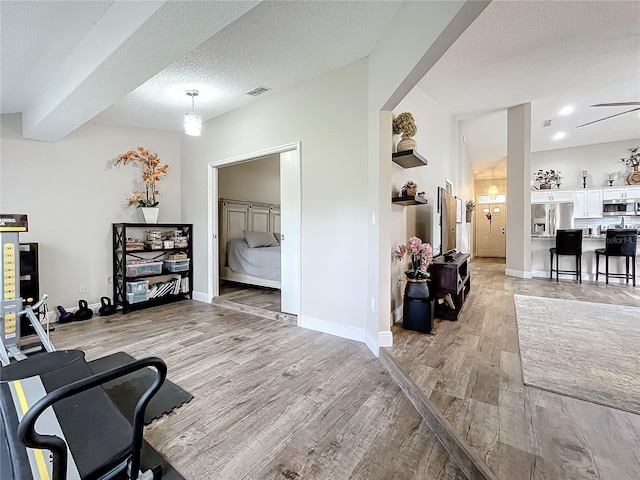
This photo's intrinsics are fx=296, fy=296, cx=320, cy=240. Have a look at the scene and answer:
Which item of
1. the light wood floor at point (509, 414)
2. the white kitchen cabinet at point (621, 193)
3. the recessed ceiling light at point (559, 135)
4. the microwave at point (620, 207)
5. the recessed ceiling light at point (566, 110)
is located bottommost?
the light wood floor at point (509, 414)

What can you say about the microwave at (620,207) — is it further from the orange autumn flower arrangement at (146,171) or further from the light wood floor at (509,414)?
the orange autumn flower arrangement at (146,171)

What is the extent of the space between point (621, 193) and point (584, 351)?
6414 mm

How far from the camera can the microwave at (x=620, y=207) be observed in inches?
249

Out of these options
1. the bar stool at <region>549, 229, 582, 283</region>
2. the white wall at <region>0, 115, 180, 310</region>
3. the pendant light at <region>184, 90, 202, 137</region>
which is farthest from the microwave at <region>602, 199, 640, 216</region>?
the white wall at <region>0, 115, 180, 310</region>

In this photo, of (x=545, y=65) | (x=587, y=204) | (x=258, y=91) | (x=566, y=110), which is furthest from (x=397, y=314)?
(x=587, y=204)

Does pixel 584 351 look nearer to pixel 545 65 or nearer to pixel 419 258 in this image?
pixel 419 258

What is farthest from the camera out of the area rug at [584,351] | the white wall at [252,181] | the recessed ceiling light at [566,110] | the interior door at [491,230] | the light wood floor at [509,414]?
the interior door at [491,230]

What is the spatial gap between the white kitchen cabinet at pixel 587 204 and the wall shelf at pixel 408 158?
6.09m

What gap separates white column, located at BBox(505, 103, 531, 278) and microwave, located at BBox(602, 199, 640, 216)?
2.40m

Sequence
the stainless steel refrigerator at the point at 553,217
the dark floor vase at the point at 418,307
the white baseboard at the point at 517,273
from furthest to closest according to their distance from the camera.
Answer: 1. the stainless steel refrigerator at the point at 553,217
2. the white baseboard at the point at 517,273
3. the dark floor vase at the point at 418,307

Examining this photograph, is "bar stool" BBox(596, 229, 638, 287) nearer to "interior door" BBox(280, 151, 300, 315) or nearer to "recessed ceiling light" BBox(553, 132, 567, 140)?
"recessed ceiling light" BBox(553, 132, 567, 140)

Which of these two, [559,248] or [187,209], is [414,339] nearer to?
[187,209]

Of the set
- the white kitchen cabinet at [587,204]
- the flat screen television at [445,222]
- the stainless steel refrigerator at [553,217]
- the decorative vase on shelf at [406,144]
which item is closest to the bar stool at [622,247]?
the stainless steel refrigerator at [553,217]

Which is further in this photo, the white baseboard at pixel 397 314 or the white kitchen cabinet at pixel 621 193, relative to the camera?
the white kitchen cabinet at pixel 621 193
